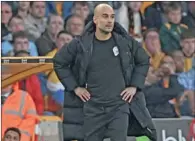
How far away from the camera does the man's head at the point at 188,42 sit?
10992 mm

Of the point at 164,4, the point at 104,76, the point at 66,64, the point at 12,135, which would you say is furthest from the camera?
the point at 164,4

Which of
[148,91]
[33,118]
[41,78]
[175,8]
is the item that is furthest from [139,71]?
[175,8]

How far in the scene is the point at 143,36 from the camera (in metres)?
10.9

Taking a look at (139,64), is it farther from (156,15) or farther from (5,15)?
(156,15)

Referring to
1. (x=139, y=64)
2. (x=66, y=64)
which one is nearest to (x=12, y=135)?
(x=66, y=64)

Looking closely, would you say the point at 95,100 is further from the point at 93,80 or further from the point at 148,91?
the point at 148,91

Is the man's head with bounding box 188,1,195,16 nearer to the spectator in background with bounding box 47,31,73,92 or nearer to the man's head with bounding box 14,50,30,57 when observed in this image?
the spectator in background with bounding box 47,31,73,92

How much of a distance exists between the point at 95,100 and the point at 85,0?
498 centimetres

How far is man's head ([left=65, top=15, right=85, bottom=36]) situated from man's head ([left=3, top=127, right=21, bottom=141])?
2.87 meters

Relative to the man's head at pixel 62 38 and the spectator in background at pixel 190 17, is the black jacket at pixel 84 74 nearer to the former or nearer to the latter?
the man's head at pixel 62 38

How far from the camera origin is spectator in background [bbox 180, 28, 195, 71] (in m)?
10.9

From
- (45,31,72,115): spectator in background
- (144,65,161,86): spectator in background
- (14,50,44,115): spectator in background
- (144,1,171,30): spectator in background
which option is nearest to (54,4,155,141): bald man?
(14,50,44,115): spectator in background

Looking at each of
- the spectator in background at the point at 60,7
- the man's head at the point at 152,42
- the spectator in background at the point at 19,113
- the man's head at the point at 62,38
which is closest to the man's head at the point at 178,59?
the man's head at the point at 152,42

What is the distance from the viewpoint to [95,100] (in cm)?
606
